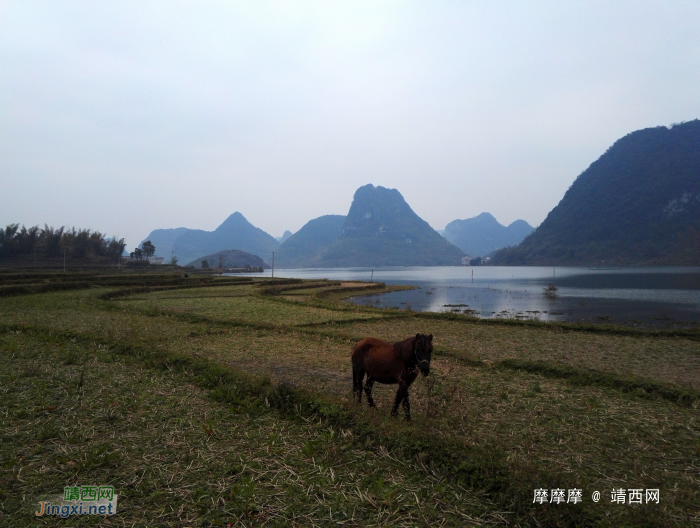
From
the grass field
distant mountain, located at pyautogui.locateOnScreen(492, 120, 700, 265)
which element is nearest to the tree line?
the grass field

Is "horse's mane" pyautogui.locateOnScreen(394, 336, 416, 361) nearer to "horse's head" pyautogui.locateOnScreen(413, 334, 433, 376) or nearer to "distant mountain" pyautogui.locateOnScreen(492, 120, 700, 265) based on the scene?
"horse's head" pyautogui.locateOnScreen(413, 334, 433, 376)

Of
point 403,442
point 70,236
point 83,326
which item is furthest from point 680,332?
point 70,236

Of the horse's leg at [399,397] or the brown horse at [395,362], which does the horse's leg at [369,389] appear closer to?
the brown horse at [395,362]

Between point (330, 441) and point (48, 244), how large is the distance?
80898mm

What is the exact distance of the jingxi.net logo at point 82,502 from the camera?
3.73 metres

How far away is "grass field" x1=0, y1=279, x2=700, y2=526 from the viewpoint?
3.85 metres

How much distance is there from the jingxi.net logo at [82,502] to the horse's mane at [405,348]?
3.89 m

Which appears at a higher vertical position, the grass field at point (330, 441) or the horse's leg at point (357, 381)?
the horse's leg at point (357, 381)

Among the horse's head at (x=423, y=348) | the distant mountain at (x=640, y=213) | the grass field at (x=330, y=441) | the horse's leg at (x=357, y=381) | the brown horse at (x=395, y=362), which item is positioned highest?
the distant mountain at (x=640, y=213)

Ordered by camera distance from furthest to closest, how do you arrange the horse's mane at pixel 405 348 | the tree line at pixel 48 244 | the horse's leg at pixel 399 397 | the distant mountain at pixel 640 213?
the distant mountain at pixel 640 213 → the tree line at pixel 48 244 → the horse's leg at pixel 399 397 → the horse's mane at pixel 405 348

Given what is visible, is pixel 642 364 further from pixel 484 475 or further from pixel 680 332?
pixel 484 475

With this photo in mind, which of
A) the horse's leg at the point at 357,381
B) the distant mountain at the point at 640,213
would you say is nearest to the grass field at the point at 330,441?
the horse's leg at the point at 357,381

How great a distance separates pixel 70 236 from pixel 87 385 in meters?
82.4

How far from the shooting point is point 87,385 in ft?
24.4
